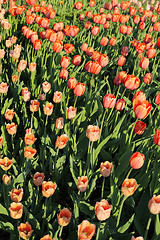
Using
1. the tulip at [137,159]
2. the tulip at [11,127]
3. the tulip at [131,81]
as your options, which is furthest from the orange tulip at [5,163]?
the tulip at [131,81]

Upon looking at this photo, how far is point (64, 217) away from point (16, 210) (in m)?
0.26

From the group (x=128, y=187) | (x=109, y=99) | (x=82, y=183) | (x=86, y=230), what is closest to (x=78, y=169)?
(x=109, y=99)

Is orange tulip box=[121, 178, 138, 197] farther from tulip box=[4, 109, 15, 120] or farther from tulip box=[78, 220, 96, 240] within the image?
tulip box=[4, 109, 15, 120]

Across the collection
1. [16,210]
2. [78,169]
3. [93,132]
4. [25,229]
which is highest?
[93,132]

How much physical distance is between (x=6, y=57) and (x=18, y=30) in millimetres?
972

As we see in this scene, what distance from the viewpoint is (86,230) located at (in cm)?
124

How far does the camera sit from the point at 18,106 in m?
2.72

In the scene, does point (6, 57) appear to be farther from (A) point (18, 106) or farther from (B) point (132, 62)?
(B) point (132, 62)

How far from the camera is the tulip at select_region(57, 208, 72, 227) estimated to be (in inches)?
50.7

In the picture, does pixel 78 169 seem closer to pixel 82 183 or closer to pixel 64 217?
pixel 82 183

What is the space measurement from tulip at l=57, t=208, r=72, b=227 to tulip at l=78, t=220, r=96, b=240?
0.32 feet

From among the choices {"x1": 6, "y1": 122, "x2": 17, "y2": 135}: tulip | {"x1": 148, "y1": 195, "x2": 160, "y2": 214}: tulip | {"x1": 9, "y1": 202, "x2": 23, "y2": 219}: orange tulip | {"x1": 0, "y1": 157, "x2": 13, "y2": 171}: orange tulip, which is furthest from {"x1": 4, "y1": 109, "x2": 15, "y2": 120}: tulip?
{"x1": 148, "y1": 195, "x2": 160, "y2": 214}: tulip

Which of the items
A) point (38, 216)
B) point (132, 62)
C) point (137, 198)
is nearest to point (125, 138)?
point (137, 198)

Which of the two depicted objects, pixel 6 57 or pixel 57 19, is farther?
pixel 57 19
